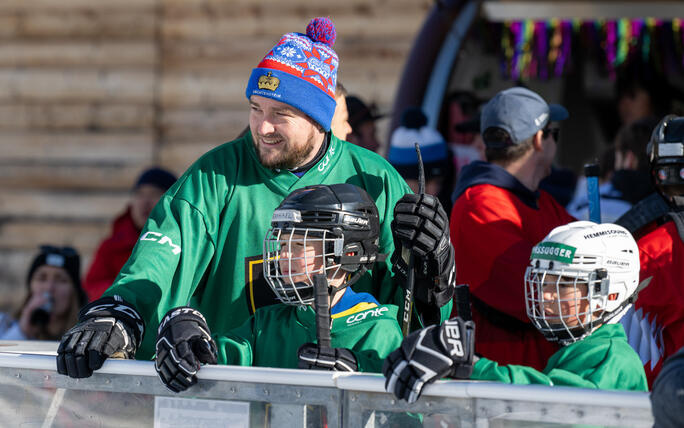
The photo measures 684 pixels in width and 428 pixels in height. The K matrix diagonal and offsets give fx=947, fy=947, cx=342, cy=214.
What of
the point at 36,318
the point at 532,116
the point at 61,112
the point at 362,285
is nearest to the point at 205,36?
the point at 61,112

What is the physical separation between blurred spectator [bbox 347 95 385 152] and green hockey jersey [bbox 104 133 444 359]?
5.39ft

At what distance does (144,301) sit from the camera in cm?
246

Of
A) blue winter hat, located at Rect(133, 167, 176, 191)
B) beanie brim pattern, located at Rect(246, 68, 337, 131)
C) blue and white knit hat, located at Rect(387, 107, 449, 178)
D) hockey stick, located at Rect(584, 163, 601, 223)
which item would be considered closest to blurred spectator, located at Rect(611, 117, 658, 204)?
hockey stick, located at Rect(584, 163, 601, 223)

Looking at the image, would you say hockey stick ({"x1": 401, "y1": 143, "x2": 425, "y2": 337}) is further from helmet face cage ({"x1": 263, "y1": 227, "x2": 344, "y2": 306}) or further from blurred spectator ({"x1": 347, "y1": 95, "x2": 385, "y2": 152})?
blurred spectator ({"x1": 347, "y1": 95, "x2": 385, "y2": 152})

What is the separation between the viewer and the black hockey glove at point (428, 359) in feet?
5.99

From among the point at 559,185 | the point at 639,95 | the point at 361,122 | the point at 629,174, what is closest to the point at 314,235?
the point at 629,174

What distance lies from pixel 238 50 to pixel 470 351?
5490 mm

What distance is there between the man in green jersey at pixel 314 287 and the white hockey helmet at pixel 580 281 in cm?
38

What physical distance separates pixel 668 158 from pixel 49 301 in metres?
3.16

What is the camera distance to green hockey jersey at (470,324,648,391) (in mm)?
2107

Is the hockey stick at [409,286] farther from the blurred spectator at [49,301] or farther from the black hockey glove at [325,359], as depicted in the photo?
the blurred spectator at [49,301]

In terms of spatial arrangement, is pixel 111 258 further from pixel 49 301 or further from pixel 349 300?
pixel 349 300

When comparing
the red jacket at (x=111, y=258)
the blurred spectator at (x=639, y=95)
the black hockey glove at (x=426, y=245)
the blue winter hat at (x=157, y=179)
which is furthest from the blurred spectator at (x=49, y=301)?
the blurred spectator at (x=639, y=95)

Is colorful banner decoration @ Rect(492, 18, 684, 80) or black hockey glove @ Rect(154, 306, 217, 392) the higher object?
colorful banner decoration @ Rect(492, 18, 684, 80)
